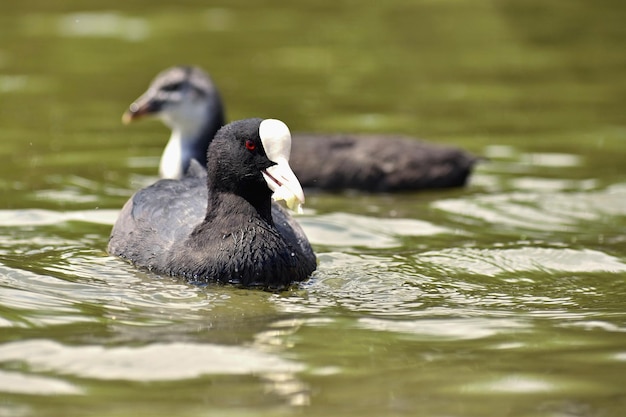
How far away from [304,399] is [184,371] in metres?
0.56

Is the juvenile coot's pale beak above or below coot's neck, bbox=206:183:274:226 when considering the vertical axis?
above

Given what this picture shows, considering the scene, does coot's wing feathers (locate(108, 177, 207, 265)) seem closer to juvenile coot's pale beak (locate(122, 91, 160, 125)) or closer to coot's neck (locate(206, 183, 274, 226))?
coot's neck (locate(206, 183, 274, 226))

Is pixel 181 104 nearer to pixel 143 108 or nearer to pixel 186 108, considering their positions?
pixel 186 108

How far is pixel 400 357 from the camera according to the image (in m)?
5.35

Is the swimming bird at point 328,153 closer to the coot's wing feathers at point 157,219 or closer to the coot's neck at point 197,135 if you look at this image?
the coot's neck at point 197,135

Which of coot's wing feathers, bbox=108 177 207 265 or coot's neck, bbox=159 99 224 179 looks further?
coot's neck, bbox=159 99 224 179

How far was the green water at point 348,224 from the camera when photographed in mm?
4973

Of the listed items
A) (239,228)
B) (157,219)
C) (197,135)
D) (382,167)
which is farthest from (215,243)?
(197,135)

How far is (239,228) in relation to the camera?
6.66 metres

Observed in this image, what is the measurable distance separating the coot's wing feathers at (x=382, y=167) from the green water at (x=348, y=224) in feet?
0.53

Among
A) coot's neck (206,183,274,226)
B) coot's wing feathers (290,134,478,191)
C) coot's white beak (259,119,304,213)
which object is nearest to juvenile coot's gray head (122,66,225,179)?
coot's wing feathers (290,134,478,191)

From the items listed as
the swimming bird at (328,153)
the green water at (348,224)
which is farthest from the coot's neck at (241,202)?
the swimming bird at (328,153)

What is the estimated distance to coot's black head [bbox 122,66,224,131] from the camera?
34.3ft

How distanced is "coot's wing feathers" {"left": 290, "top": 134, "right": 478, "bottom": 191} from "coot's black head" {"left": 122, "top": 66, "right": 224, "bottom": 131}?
0.85m
